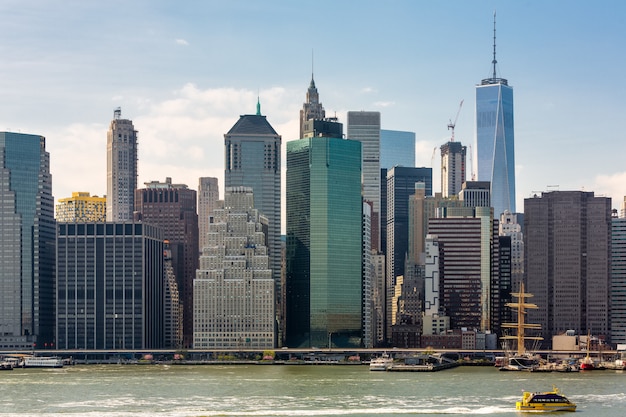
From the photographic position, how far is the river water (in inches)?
5310

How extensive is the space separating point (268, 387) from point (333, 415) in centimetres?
4252

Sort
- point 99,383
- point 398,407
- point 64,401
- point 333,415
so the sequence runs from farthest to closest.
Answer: point 99,383 → point 64,401 → point 398,407 → point 333,415

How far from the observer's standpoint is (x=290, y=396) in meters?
155

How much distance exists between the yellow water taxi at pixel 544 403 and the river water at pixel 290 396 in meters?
1.79

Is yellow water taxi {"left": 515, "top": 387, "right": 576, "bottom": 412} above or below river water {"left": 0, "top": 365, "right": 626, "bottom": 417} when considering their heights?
above

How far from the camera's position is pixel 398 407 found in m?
139

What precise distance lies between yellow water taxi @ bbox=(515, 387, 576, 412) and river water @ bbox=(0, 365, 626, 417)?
70.5 inches

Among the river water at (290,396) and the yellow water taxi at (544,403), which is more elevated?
the yellow water taxi at (544,403)

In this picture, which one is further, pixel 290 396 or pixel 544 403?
pixel 290 396

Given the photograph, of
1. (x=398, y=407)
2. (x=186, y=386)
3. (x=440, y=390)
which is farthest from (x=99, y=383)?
(x=398, y=407)

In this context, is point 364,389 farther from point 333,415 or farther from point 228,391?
point 333,415

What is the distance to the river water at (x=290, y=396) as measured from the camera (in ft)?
443

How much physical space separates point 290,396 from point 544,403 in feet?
104

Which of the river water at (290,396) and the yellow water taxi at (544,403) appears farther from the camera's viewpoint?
the yellow water taxi at (544,403)
